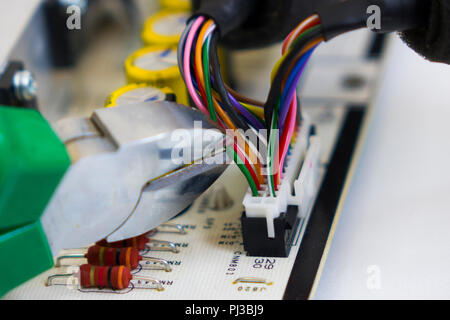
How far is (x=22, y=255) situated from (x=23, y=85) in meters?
0.48

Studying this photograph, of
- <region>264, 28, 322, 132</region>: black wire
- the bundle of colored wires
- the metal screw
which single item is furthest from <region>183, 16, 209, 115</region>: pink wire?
the metal screw

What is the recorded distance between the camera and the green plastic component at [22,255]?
769mm

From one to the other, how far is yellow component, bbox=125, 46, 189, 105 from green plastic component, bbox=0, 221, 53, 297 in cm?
40

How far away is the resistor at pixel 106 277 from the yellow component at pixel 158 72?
35 cm

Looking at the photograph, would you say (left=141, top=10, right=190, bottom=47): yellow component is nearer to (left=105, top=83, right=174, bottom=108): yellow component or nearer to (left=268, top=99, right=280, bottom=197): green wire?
(left=105, top=83, right=174, bottom=108): yellow component

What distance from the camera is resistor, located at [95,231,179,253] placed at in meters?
0.95

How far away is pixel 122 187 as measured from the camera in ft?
2.65

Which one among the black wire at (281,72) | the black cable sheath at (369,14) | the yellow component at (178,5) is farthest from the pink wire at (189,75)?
the yellow component at (178,5)

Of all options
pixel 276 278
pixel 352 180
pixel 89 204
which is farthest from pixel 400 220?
pixel 89 204

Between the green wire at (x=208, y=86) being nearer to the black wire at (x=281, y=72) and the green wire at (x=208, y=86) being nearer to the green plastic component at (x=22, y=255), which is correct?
the black wire at (x=281, y=72)

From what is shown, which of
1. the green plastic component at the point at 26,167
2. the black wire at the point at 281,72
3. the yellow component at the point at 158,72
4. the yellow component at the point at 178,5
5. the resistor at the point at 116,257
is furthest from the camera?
the yellow component at the point at 178,5

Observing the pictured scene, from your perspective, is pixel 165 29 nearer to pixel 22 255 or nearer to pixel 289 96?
pixel 289 96

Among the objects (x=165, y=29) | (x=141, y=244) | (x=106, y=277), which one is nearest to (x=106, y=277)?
(x=106, y=277)

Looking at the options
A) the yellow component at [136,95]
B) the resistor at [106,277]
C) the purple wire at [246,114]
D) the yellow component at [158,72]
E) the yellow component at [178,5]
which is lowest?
the resistor at [106,277]
